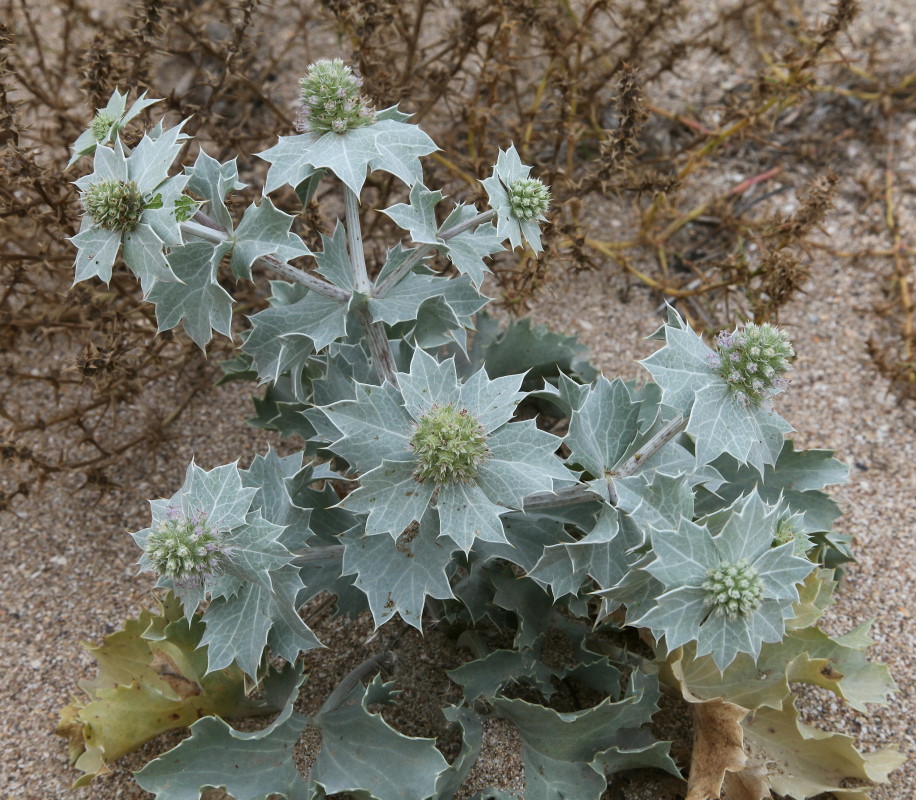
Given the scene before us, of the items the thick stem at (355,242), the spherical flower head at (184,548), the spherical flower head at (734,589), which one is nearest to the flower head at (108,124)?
the thick stem at (355,242)

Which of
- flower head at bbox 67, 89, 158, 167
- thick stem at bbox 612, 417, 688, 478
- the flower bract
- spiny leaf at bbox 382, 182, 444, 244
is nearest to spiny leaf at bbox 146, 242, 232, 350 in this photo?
the flower bract

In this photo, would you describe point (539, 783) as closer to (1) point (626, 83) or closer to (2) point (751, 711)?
(2) point (751, 711)

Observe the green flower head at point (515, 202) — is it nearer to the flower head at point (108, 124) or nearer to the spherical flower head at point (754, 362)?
the spherical flower head at point (754, 362)

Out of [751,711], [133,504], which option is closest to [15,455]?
[133,504]

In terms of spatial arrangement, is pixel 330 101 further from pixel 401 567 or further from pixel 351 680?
pixel 351 680

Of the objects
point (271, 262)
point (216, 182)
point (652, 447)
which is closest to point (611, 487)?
point (652, 447)
